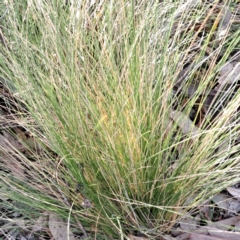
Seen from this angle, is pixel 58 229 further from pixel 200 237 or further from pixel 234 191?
pixel 234 191

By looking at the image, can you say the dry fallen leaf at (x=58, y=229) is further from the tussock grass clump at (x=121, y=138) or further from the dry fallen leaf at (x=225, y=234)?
the dry fallen leaf at (x=225, y=234)

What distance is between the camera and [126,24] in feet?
3.95

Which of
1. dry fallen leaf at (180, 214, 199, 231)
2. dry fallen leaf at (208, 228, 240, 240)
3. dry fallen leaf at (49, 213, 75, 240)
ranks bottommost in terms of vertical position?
dry fallen leaf at (49, 213, 75, 240)

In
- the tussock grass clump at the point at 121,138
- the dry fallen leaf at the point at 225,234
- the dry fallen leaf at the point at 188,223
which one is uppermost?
the tussock grass clump at the point at 121,138

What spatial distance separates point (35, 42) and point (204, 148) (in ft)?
2.14

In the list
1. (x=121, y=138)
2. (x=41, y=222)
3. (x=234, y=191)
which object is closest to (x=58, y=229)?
(x=41, y=222)

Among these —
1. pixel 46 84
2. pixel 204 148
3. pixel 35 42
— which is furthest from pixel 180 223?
pixel 35 42

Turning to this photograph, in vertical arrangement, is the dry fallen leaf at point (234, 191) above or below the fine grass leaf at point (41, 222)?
above

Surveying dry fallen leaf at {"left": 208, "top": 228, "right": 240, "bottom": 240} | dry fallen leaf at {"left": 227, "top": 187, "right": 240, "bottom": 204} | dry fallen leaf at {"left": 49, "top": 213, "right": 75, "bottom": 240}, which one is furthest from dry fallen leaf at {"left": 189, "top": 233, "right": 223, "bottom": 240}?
dry fallen leaf at {"left": 49, "top": 213, "right": 75, "bottom": 240}

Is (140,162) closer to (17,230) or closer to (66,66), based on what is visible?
(66,66)

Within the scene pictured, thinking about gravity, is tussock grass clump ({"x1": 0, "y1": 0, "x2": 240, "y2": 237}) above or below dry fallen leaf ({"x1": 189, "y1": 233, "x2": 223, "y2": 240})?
above

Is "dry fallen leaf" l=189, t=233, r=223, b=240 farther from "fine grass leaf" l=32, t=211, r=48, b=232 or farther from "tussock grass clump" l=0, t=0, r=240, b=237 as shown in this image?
"fine grass leaf" l=32, t=211, r=48, b=232

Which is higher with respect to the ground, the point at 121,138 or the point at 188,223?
the point at 121,138

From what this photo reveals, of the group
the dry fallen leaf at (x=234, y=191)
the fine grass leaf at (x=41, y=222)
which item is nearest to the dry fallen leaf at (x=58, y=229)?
the fine grass leaf at (x=41, y=222)
